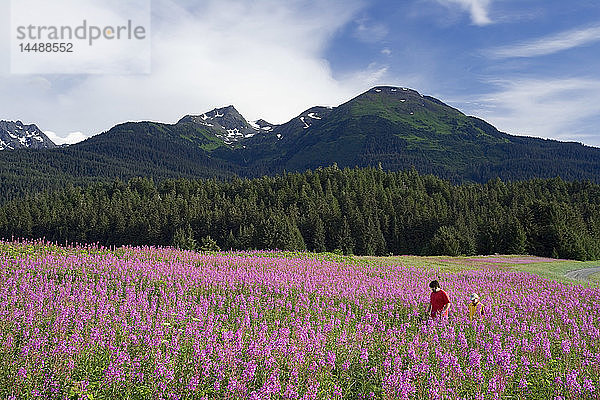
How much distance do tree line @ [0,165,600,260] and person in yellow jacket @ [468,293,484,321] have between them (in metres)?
56.1

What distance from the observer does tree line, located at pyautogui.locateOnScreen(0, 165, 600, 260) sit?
72.1 m

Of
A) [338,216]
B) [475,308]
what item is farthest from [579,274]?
[338,216]

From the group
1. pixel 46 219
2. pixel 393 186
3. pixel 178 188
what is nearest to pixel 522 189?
pixel 393 186

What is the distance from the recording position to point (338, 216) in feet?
327

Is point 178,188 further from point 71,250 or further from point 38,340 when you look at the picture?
point 38,340

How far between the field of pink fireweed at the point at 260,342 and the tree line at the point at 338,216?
5782 cm

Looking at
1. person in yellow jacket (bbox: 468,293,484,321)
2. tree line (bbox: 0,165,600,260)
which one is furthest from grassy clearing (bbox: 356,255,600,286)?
tree line (bbox: 0,165,600,260)

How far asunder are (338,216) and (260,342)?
3656 inches

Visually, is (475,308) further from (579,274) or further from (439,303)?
(579,274)

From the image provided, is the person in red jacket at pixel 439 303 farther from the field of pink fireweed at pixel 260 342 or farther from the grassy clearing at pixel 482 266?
the grassy clearing at pixel 482 266

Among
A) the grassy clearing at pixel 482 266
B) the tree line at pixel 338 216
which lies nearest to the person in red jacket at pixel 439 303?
the grassy clearing at pixel 482 266

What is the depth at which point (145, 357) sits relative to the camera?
6.58 metres

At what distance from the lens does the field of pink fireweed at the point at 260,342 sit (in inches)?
236

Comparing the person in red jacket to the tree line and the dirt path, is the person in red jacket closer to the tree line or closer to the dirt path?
the dirt path
